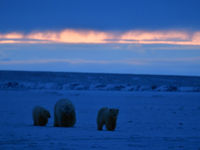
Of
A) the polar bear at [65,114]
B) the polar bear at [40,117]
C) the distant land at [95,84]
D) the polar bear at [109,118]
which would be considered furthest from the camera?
the distant land at [95,84]

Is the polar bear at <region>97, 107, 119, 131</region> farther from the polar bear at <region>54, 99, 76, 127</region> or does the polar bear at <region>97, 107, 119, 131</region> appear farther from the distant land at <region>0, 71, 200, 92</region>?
the distant land at <region>0, 71, 200, 92</region>

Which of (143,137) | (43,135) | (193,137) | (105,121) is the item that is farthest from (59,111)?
(193,137)

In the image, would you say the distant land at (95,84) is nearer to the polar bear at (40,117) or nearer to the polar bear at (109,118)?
the polar bear at (40,117)

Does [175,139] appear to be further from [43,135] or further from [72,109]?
[72,109]

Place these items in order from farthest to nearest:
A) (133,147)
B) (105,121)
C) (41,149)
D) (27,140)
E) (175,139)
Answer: (105,121)
(175,139)
(27,140)
(133,147)
(41,149)

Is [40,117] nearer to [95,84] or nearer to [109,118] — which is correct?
[109,118]

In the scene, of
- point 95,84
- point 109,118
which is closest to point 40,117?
point 109,118

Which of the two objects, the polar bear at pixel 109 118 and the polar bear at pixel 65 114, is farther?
the polar bear at pixel 65 114

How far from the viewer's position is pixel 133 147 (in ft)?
25.7

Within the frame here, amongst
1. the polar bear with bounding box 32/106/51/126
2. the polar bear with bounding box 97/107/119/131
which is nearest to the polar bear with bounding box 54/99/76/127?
the polar bear with bounding box 32/106/51/126

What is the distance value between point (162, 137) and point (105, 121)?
2.94 metres

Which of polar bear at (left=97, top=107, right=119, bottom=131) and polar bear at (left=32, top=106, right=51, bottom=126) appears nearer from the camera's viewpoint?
polar bear at (left=97, top=107, right=119, bottom=131)

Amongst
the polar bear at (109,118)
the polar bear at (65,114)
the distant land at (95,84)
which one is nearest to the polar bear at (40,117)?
the polar bear at (65,114)

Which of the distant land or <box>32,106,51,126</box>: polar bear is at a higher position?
the distant land
